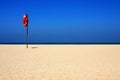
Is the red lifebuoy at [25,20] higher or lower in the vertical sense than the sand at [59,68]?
higher

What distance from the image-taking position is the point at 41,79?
6125mm

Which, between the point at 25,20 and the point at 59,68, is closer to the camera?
the point at 59,68

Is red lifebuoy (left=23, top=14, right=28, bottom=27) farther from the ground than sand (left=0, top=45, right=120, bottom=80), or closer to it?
farther from the ground

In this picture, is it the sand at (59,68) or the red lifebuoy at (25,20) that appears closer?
the sand at (59,68)

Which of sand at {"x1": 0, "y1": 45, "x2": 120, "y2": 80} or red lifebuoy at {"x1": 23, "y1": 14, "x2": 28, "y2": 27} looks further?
red lifebuoy at {"x1": 23, "y1": 14, "x2": 28, "y2": 27}

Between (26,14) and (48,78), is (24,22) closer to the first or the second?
(26,14)

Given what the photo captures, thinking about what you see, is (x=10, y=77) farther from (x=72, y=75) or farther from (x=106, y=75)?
(x=106, y=75)

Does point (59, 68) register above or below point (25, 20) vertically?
below

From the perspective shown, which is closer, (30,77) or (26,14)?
(30,77)

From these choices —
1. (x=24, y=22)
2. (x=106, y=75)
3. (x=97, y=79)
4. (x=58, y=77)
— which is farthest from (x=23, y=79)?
(x=24, y=22)

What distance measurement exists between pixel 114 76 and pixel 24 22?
12358 millimetres

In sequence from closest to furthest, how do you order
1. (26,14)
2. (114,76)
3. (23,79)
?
(23,79) → (114,76) → (26,14)

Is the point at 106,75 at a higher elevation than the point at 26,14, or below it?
below

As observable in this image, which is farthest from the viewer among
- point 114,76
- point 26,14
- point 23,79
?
point 26,14
